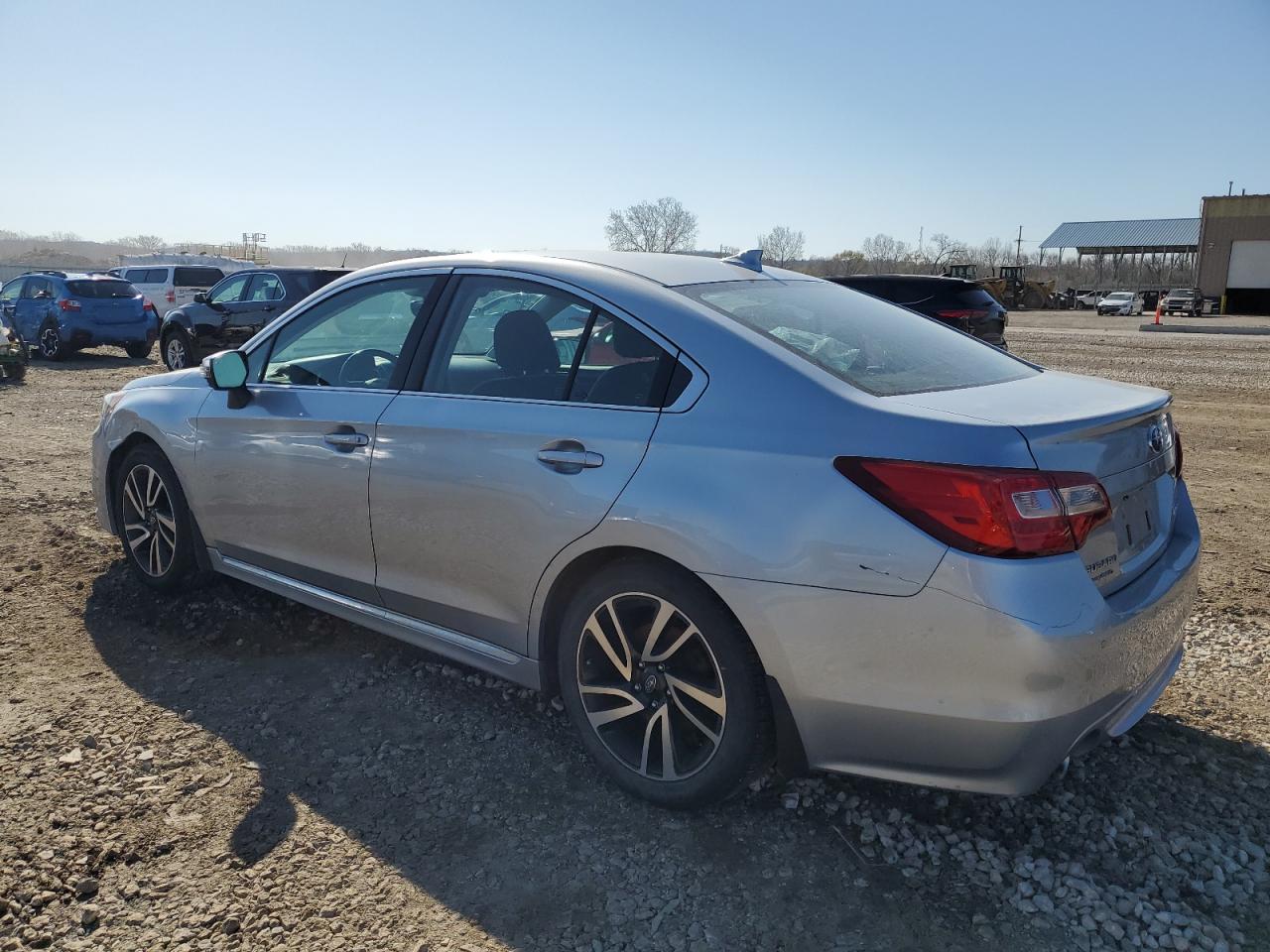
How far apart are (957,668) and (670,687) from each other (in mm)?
858

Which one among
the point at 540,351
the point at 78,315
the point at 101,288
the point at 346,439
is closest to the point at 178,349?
the point at 78,315

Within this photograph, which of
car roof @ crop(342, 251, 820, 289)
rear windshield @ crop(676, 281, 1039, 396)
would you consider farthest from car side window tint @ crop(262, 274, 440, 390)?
rear windshield @ crop(676, 281, 1039, 396)

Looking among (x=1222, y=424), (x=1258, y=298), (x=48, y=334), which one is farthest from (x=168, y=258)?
(x=1258, y=298)

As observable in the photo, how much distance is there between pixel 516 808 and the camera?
296cm

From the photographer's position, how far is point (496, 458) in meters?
3.08

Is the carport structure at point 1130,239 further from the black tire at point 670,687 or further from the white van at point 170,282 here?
the black tire at point 670,687

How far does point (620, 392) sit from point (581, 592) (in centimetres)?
63

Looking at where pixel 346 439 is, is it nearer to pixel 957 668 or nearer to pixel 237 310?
pixel 957 668

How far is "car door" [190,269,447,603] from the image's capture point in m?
3.57

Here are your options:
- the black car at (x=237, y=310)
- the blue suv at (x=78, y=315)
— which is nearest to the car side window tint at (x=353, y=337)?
the black car at (x=237, y=310)

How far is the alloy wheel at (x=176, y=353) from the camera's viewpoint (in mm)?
15422

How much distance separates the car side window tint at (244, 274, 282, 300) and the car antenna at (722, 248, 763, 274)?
504 inches

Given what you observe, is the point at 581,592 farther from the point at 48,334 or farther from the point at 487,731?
the point at 48,334

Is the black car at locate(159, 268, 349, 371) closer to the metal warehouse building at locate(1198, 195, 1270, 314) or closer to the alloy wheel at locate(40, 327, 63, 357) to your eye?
the alloy wheel at locate(40, 327, 63, 357)
